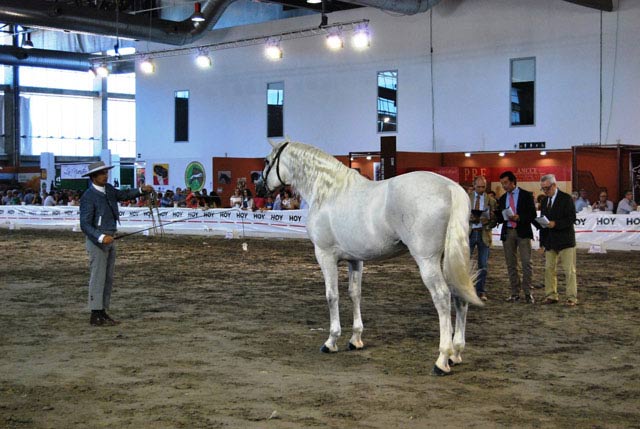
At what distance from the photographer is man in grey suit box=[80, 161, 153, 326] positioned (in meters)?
9.32

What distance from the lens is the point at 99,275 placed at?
30.8 ft

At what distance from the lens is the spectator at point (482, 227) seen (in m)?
11.2

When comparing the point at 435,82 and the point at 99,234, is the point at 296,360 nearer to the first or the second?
the point at 99,234

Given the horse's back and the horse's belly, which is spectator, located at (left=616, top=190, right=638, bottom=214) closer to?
the horse's belly

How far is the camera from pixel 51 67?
46.1 m

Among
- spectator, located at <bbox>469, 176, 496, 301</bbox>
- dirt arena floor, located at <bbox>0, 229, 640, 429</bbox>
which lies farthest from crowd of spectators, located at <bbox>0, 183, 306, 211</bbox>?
spectator, located at <bbox>469, 176, 496, 301</bbox>

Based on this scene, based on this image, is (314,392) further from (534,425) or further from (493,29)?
(493,29)

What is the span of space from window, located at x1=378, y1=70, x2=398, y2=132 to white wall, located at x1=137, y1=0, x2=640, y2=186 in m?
0.25

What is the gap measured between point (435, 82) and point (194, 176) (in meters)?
11.8

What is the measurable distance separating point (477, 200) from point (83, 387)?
270 inches

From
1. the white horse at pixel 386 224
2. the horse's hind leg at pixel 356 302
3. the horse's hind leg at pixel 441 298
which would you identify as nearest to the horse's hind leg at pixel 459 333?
the white horse at pixel 386 224

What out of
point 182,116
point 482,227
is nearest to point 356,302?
point 482,227

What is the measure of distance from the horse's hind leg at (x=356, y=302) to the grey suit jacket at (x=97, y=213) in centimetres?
306

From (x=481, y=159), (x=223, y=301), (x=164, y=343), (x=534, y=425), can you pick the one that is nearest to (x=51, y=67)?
(x=481, y=159)
